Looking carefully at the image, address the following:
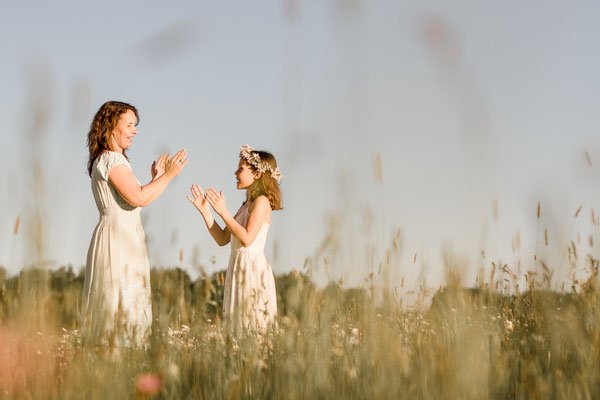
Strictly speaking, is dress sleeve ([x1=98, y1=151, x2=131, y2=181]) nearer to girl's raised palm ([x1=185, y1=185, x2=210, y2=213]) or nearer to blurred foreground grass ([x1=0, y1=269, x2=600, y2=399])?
girl's raised palm ([x1=185, y1=185, x2=210, y2=213])

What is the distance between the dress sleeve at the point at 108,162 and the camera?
5262 millimetres

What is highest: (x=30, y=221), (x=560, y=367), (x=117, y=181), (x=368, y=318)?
(x=117, y=181)

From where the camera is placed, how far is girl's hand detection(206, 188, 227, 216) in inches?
220

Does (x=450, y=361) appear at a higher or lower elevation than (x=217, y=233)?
lower

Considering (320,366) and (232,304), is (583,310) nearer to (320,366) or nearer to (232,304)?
(320,366)

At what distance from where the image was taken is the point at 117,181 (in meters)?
5.21

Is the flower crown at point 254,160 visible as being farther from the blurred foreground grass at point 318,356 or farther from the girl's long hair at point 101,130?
the blurred foreground grass at point 318,356

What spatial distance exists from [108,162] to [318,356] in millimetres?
2703

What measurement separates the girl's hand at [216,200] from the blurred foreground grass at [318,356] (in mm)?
1781

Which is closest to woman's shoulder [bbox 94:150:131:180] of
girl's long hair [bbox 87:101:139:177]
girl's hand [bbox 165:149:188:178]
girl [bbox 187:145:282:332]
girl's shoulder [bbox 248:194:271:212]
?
girl's long hair [bbox 87:101:139:177]

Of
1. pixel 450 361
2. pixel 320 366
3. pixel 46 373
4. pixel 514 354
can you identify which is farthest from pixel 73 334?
pixel 514 354

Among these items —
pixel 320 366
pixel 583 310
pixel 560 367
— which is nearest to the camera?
pixel 320 366

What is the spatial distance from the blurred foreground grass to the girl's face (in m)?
2.59

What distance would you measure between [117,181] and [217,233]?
1.26 m
